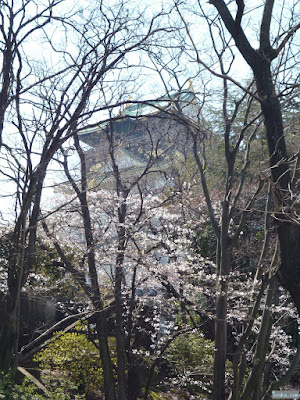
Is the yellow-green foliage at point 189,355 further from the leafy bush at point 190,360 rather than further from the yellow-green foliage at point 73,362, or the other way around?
the yellow-green foliage at point 73,362

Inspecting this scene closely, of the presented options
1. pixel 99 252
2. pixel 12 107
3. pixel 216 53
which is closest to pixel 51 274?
pixel 99 252

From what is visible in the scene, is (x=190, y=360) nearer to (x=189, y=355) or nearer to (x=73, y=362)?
(x=189, y=355)

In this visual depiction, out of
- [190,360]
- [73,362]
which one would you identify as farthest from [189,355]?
[73,362]

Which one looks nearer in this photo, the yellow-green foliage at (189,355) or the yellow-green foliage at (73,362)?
the yellow-green foliage at (73,362)

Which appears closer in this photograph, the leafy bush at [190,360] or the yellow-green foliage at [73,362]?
the yellow-green foliage at [73,362]

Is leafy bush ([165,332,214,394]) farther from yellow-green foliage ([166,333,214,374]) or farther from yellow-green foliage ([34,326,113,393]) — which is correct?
yellow-green foliage ([34,326,113,393])

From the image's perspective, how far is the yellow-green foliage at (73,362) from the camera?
8375mm

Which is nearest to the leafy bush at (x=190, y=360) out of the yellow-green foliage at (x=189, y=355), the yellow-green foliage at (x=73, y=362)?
the yellow-green foliage at (x=189, y=355)

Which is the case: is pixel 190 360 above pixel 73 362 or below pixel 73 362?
below

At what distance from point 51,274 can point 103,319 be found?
86.4 inches

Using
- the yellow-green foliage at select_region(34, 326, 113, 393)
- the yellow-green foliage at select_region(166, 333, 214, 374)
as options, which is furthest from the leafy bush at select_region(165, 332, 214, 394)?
the yellow-green foliage at select_region(34, 326, 113, 393)

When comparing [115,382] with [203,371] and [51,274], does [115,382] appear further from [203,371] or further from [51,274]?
[51,274]

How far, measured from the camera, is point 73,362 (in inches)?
332

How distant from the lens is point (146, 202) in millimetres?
10414
